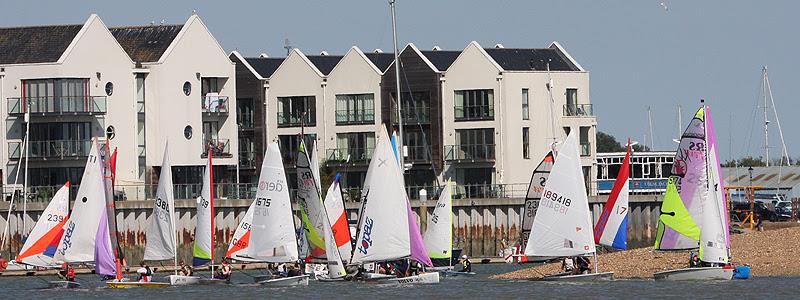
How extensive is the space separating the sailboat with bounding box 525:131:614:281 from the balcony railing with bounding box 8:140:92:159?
113 ft

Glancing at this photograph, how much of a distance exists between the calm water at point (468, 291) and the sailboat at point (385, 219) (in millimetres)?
1128

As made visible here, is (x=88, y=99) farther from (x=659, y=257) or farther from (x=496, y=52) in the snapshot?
(x=659, y=257)

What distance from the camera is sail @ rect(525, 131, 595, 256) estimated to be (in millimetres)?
65125

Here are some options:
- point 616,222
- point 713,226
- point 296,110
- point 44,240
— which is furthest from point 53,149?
point 713,226

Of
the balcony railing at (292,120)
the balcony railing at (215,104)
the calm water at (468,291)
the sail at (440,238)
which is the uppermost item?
the balcony railing at (215,104)

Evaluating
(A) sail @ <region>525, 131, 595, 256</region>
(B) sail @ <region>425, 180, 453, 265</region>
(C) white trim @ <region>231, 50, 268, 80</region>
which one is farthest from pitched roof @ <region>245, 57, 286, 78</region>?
(A) sail @ <region>525, 131, 595, 256</region>

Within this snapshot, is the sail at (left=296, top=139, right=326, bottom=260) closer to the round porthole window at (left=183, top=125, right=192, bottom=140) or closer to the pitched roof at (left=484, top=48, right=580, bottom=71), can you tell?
the round porthole window at (left=183, top=125, right=192, bottom=140)

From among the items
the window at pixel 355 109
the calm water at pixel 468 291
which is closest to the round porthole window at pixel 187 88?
the window at pixel 355 109

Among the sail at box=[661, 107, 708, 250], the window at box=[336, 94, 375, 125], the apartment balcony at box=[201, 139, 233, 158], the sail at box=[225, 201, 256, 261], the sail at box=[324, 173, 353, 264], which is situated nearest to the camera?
the sail at box=[661, 107, 708, 250]

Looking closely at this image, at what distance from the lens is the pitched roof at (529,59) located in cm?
10931

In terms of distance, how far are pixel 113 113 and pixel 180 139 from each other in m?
4.12

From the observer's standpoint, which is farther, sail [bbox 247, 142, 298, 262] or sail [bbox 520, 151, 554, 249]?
sail [bbox 520, 151, 554, 249]

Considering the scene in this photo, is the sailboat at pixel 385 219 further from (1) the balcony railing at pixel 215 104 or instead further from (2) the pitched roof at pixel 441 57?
(2) the pitched roof at pixel 441 57

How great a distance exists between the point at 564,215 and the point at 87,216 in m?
16.2
